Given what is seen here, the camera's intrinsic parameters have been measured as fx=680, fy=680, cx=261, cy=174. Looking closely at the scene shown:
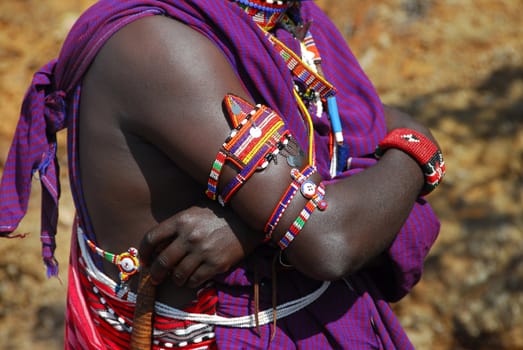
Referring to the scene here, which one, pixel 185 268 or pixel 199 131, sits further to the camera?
pixel 185 268

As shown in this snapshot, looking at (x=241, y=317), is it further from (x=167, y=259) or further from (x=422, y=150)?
(x=422, y=150)

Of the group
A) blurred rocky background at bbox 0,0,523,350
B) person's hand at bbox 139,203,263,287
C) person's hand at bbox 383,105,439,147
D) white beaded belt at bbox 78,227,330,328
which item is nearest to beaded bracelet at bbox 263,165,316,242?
person's hand at bbox 139,203,263,287

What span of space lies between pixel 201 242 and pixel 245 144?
290 mm

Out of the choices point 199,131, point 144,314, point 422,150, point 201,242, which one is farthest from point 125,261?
point 422,150

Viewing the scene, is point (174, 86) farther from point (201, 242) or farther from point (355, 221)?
point (355, 221)

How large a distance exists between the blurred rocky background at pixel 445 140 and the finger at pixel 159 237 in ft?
8.84

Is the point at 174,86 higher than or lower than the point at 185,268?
higher

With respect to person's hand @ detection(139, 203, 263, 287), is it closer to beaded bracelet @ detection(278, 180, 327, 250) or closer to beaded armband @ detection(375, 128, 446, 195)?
beaded bracelet @ detection(278, 180, 327, 250)

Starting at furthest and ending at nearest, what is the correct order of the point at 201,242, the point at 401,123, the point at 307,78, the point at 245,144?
the point at 401,123, the point at 307,78, the point at 201,242, the point at 245,144

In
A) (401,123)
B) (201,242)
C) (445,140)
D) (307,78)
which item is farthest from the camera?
(445,140)

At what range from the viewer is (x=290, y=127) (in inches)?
69.2

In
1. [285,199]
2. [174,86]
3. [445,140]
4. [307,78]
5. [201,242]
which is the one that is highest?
[174,86]

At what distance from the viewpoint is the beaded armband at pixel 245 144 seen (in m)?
1.55

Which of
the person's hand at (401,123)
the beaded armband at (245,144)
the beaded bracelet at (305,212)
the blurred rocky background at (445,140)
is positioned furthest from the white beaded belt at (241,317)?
the blurred rocky background at (445,140)
